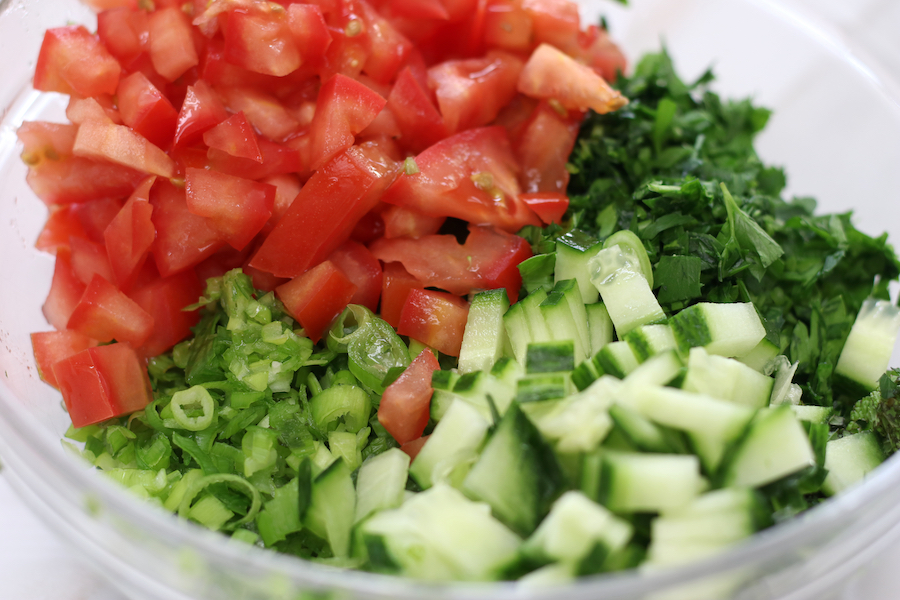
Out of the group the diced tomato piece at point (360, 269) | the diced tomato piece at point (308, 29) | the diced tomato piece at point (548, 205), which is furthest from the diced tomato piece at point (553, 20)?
the diced tomato piece at point (360, 269)

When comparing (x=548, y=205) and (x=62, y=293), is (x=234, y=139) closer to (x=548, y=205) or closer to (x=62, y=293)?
(x=62, y=293)

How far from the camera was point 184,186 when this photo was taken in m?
1.40

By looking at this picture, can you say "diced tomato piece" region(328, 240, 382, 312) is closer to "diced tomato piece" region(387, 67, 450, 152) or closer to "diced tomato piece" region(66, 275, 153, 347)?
"diced tomato piece" region(387, 67, 450, 152)

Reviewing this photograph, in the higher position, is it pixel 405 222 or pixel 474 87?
pixel 474 87

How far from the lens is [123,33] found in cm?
147

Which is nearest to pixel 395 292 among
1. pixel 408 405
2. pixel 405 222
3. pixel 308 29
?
pixel 405 222

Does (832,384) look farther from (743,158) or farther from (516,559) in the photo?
(516,559)

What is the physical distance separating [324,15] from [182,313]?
2.53 ft

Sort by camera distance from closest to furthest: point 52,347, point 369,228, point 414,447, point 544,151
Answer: point 414,447 → point 52,347 → point 369,228 → point 544,151

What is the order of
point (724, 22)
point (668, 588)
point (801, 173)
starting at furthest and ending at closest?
point (724, 22) → point (801, 173) → point (668, 588)

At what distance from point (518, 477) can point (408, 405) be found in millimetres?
335

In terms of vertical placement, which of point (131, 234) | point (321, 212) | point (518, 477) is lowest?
point (131, 234)

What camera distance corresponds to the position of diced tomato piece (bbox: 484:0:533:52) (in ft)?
5.60

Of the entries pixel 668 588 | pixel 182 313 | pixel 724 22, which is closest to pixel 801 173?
pixel 724 22
